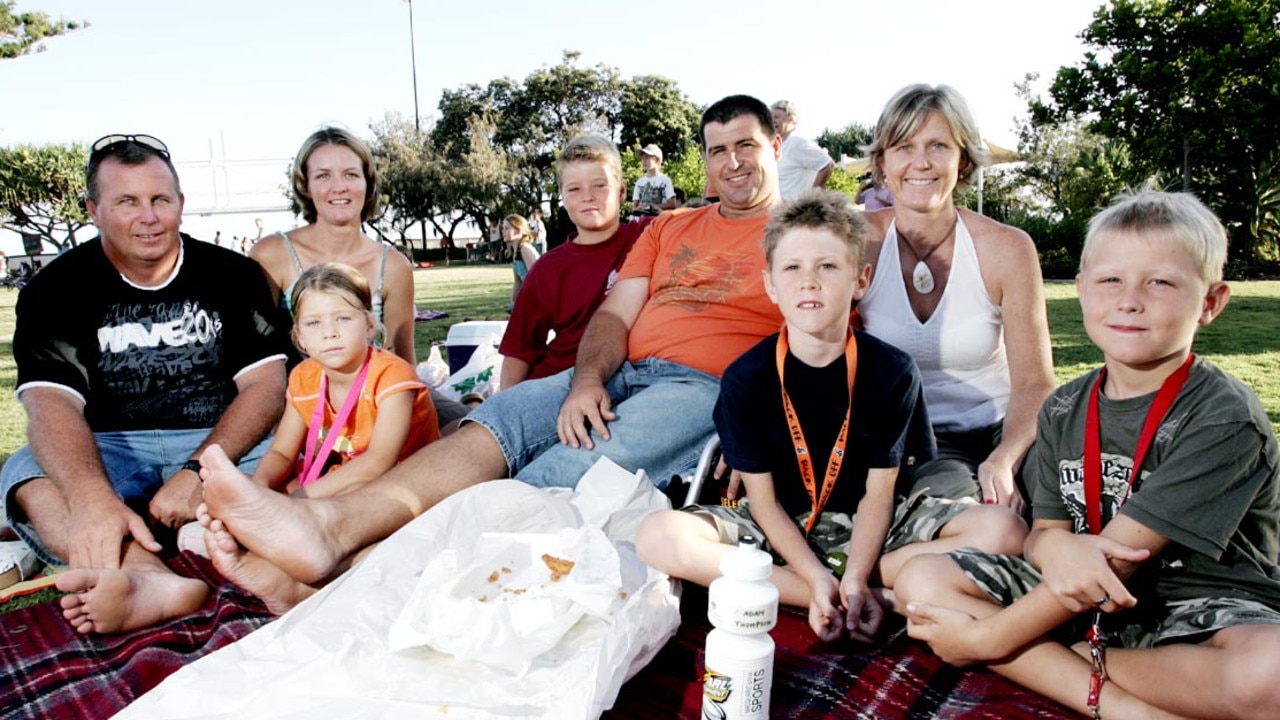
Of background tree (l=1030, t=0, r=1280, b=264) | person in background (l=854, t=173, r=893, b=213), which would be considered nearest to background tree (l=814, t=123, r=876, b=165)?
background tree (l=1030, t=0, r=1280, b=264)

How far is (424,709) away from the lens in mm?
1982

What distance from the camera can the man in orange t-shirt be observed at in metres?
2.91

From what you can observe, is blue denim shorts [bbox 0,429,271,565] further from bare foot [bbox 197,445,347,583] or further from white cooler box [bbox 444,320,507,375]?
white cooler box [bbox 444,320,507,375]

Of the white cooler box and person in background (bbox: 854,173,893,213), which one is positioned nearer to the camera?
the white cooler box

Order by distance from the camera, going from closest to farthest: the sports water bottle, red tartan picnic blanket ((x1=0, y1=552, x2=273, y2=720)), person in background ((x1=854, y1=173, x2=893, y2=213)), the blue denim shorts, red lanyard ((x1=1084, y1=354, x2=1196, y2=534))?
the sports water bottle, red lanyard ((x1=1084, y1=354, x2=1196, y2=534)), red tartan picnic blanket ((x1=0, y1=552, x2=273, y2=720)), the blue denim shorts, person in background ((x1=854, y1=173, x2=893, y2=213))

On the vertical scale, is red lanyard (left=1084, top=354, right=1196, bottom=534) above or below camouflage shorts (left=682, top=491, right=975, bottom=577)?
above

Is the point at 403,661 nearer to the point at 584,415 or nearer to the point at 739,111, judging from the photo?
the point at 584,415

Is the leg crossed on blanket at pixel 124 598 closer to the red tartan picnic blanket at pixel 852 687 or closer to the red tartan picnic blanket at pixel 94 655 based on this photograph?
the red tartan picnic blanket at pixel 94 655

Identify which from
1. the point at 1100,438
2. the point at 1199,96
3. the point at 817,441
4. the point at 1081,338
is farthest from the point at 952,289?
the point at 1199,96

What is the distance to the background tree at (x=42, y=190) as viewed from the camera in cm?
4334

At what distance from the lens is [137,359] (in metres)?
3.52

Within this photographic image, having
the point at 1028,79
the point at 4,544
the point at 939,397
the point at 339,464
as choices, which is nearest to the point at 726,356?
the point at 939,397

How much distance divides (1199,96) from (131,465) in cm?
2360

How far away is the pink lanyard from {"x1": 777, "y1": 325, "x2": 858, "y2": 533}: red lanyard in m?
1.71
